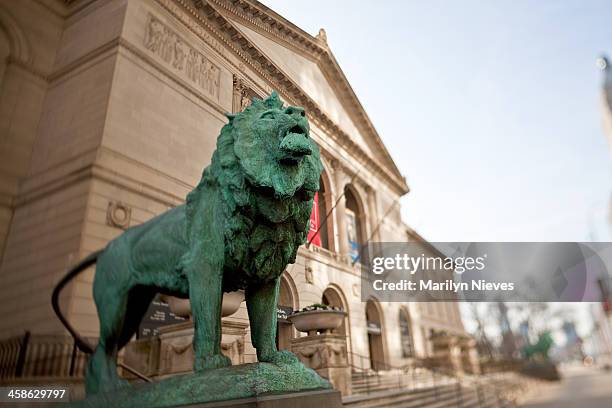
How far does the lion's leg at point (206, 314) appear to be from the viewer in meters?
2.00

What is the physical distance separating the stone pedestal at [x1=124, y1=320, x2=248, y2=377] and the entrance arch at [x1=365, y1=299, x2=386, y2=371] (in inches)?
576

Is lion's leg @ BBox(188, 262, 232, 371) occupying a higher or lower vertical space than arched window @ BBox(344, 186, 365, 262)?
lower

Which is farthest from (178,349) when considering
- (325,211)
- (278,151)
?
(325,211)

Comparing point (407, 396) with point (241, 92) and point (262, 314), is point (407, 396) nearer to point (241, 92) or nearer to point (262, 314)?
point (241, 92)

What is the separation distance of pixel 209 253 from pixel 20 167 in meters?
10.7

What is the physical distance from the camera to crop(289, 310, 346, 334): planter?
7184 mm

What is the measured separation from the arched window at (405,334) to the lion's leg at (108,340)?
22866 mm

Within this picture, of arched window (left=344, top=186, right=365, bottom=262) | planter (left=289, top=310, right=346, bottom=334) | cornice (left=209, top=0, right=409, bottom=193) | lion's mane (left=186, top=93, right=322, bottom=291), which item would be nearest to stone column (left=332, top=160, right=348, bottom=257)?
arched window (left=344, top=186, right=365, bottom=262)

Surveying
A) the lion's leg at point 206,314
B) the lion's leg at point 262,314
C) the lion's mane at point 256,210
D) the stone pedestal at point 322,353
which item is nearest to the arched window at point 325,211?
the stone pedestal at point 322,353

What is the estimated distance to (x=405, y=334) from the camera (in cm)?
2438

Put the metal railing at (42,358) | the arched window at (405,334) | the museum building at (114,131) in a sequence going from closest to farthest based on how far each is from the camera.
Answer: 1. the metal railing at (42,358)
2. the museum building at (114,131)
3. the arched window at (405,334)

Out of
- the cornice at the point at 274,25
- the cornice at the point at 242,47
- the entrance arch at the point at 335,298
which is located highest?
the cornice at the point at 274,25

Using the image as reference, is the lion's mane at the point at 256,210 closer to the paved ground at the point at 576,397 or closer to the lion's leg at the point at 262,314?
the lion's leg at the point at 262,314

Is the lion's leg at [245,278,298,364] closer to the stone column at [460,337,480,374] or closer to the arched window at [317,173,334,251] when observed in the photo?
the arched window at [317,173,334,251]
